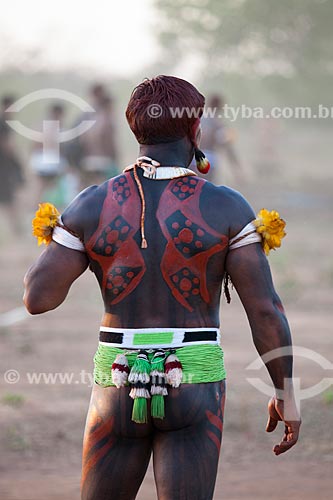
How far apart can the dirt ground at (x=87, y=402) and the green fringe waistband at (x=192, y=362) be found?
2.34 metres

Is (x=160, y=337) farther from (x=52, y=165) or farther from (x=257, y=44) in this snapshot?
(x=257, y=44)

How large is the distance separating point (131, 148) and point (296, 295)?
1969 centimetres

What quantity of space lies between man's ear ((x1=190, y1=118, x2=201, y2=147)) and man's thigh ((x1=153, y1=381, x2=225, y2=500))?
0.77 meters

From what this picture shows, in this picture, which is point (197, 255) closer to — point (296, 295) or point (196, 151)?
point (196, 151)

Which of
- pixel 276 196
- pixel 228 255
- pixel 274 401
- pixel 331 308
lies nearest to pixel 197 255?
pixel 228 255

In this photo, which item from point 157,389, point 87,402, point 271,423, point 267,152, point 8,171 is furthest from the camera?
point 267,152

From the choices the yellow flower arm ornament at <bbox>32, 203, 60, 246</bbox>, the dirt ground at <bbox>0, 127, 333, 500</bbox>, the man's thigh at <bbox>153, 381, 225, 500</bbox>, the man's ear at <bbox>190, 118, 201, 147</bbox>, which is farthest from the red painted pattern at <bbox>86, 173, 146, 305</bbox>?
the dirt ground at <bbox>0, 127, 333, 500</bbox>

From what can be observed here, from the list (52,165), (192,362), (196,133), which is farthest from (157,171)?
(52,165)

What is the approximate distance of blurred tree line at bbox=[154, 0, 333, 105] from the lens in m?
36.5

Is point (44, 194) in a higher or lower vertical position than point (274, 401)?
higher

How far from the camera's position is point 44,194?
1773 cm

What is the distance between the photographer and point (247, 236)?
3281 mm

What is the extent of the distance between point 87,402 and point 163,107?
4189 millimetres

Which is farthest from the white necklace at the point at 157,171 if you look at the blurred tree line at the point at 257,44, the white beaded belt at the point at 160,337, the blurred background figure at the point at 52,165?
the blurred tree line at the point at 257,44
